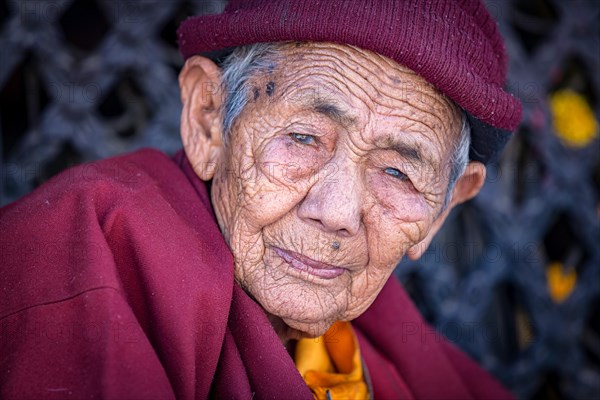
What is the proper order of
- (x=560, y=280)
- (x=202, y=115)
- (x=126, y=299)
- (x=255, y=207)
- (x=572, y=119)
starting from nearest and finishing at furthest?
(x=126, y=299)
(x=255, y=207)
(x=202, y=115)
(x=572, y=119)
(x=560, y=280)

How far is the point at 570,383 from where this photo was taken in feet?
11.6

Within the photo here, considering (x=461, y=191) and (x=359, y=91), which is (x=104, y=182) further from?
(x=461, y=191)

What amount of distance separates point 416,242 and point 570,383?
215 centimetres

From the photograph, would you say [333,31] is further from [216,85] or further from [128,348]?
[128,348]

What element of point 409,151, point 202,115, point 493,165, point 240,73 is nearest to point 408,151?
point 409,151

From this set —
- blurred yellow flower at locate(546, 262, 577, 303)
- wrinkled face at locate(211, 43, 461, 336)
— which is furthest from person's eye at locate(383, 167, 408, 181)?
blurred yellow flower at locate(546, 262, 577, 303)

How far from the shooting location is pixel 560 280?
11.9 ft

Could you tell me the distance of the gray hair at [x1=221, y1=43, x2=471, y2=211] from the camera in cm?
181

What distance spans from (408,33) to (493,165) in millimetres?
1852

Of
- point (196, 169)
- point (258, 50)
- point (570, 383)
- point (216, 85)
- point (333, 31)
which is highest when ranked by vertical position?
point (333, 31)

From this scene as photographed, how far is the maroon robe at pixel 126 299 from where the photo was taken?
1.37 m

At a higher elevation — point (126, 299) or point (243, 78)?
point (243, 78)

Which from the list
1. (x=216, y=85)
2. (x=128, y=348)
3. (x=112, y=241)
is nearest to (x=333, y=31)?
(x=216, y=85)

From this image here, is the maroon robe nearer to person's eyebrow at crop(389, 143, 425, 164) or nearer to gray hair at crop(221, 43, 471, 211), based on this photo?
gray hair at crop(221, 43, 471, 211)
